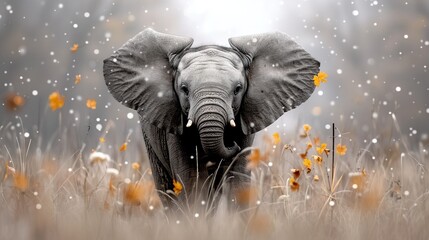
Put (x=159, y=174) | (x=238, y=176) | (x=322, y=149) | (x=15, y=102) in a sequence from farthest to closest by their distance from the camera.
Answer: (x=159, y=174), (x=238, y=176), (x=322, y=149), (x=15, y=102)

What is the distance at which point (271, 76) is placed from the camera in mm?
5910

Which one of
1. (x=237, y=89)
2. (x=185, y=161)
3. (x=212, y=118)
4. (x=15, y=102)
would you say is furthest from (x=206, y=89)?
(x=15, y=102)

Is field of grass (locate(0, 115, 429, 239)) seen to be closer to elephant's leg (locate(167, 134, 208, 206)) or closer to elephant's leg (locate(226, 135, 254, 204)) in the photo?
elephant's leg (locate(226, 135, 254, 204))

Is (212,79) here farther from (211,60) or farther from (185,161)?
(185,161)

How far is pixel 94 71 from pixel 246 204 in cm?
1445

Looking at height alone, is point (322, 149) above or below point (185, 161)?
above

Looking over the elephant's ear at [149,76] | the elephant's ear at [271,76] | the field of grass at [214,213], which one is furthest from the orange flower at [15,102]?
the elephant's ear at [271,76]

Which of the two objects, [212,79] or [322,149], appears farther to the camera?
[212,79]

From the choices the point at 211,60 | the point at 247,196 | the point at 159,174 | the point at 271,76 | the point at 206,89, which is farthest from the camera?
the point at 159,174

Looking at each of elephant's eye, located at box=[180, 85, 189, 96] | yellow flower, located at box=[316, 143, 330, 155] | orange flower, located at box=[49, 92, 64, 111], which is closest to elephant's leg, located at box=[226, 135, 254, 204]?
elephant's eye, located at box=[180, 85, 189, 96]

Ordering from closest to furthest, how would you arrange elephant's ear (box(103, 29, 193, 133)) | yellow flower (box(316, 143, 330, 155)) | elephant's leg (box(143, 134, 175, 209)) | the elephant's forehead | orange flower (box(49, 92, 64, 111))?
orange flower (box(49, 92, 64, 111)) → yellow flower (box(316, 143, 330, 155)) → the elephant's forehead → elephant's ear (box(103, 29, 193, 133)) → elephant's leg (box(143, 134, 175, 209))

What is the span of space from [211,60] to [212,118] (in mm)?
606

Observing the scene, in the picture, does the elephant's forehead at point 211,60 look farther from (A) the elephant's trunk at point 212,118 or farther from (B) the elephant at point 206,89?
(A) the elephant's trunk at point 212,118

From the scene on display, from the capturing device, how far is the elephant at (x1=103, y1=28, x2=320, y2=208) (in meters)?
5.35
